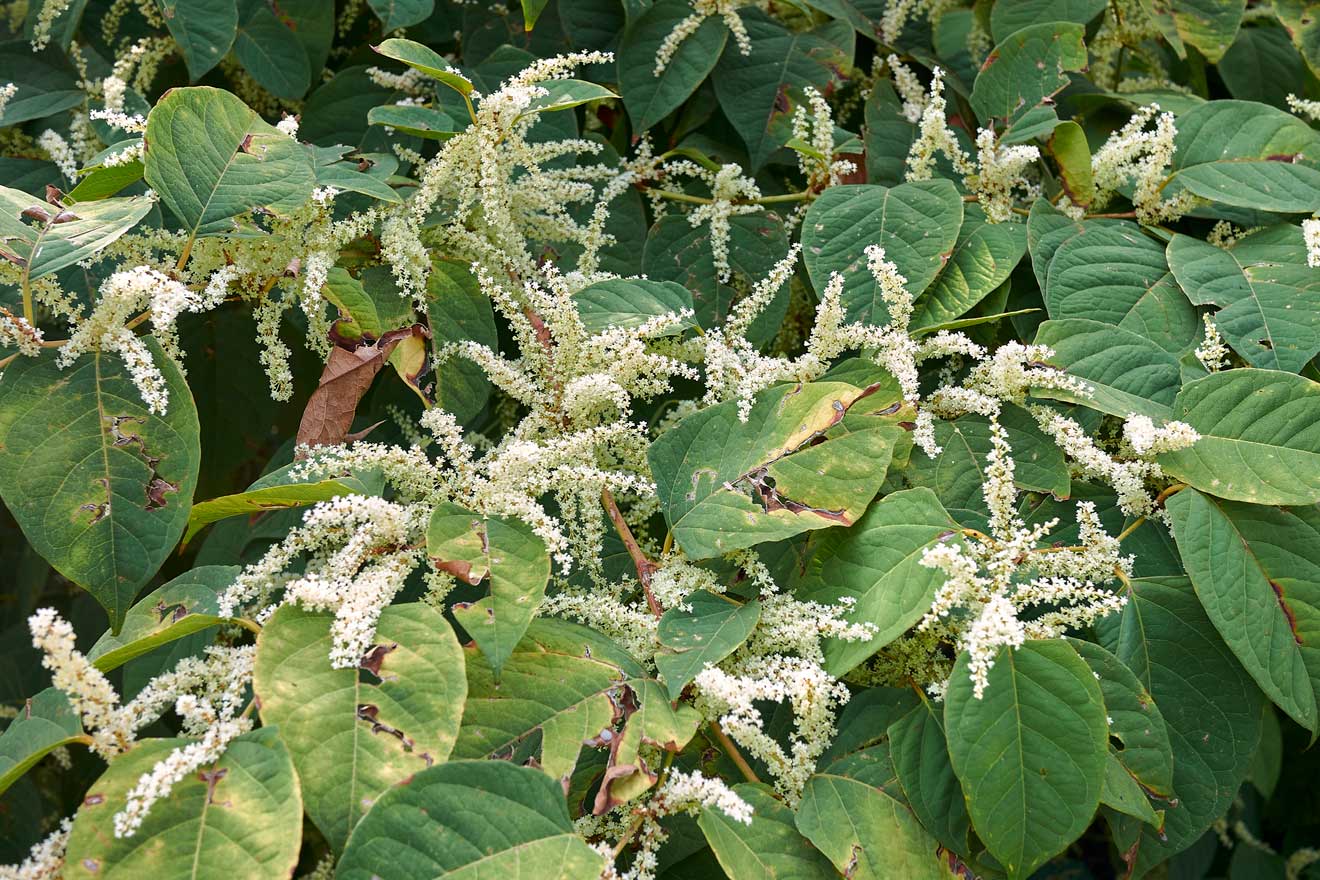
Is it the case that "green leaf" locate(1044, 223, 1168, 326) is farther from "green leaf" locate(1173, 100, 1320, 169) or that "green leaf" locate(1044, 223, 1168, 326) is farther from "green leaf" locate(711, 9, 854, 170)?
"green leaf" locate(711, 9, 854, 170)

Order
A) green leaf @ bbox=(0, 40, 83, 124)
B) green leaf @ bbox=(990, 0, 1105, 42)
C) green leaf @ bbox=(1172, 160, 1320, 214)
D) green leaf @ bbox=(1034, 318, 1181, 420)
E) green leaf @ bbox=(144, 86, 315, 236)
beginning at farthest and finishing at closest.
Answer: green leaf @ bbox=(990, 0, 1105, 42) → green leaf @ bbox=(0, 40, 83, 124) → green leaf @ bbox=(1172, 160, 1320, 214) → green leaf @ bbox=(1034, 318, 1181, 420) → green leaf @ bbox=(144, 86, 315, 236)

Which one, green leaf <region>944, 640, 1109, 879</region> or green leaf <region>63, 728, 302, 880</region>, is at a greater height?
green leaf <region>63, 728, 302, 880</region>

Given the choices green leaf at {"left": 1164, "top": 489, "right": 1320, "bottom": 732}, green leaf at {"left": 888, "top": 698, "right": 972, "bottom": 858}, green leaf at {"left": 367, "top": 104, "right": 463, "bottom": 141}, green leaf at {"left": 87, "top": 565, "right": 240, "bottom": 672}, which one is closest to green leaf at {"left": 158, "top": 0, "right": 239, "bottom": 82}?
green leaf at {"left": 367, "top": 104, "right": 463, "bottom": 141}

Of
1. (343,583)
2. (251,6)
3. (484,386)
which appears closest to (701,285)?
(484,386)

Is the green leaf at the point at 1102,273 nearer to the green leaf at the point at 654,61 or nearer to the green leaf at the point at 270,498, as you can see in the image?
the green leaf at the point at 654,61

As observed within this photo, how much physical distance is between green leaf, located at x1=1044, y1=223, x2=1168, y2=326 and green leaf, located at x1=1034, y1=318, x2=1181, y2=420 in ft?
0.34

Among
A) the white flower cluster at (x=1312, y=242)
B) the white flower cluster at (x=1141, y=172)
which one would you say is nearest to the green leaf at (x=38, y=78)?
the white flower cluster at (x=1141, y=172)

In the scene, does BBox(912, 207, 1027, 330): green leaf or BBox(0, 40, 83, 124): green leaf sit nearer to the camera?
BBox(912, 207, 1027, 330): green leaf

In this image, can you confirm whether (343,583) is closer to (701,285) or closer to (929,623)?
(929,623)

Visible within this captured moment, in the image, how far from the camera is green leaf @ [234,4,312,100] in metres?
1.87

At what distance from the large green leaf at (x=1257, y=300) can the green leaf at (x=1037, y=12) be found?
2.00 ft

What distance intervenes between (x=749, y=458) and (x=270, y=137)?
2.53 ft

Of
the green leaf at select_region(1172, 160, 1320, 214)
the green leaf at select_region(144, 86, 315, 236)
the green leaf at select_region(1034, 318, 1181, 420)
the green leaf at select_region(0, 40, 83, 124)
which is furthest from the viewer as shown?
the green leaf at select_region(0, 40, 83, 124)

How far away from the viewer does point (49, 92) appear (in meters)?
1.82
